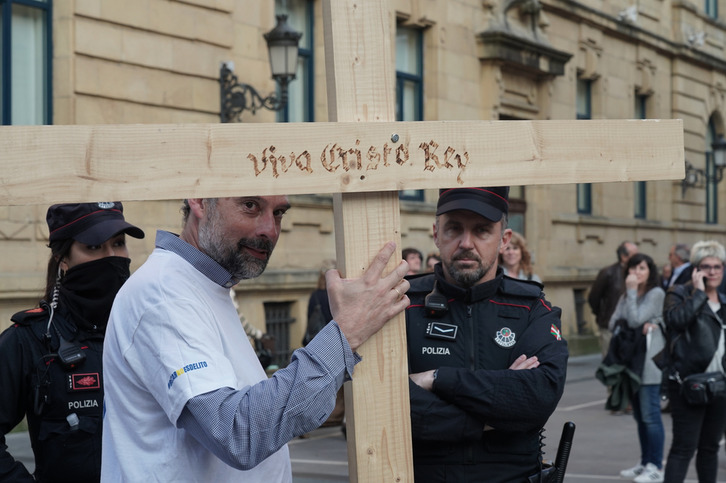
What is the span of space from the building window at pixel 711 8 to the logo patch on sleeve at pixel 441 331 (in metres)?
26.2

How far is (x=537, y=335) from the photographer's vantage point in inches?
130

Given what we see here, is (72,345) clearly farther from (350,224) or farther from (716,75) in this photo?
(716,75)

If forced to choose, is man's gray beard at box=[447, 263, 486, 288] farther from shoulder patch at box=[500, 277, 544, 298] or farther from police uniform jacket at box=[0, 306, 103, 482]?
police uniform jacket at box=[0, 306, 103, 482]

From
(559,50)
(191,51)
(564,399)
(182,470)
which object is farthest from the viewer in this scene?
(559,50)

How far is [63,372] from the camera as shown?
11.4 ft

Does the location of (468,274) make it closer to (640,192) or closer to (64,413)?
(64,413)

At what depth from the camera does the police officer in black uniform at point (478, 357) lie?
3080 millimetres

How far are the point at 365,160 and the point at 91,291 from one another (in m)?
1.54

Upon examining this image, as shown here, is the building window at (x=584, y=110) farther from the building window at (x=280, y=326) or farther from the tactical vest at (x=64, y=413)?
the tactical vest at (x=64, y=413)

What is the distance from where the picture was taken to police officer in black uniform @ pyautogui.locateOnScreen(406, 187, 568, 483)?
121 inches


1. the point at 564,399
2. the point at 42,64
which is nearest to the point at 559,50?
the point at 564,399

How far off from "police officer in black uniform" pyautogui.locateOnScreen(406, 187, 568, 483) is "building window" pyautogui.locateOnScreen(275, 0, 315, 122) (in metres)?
11.2

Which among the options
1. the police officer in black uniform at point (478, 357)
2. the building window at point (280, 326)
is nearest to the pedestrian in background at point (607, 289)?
the building window at point (280, 326)

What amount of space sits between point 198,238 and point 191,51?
1020 cm
